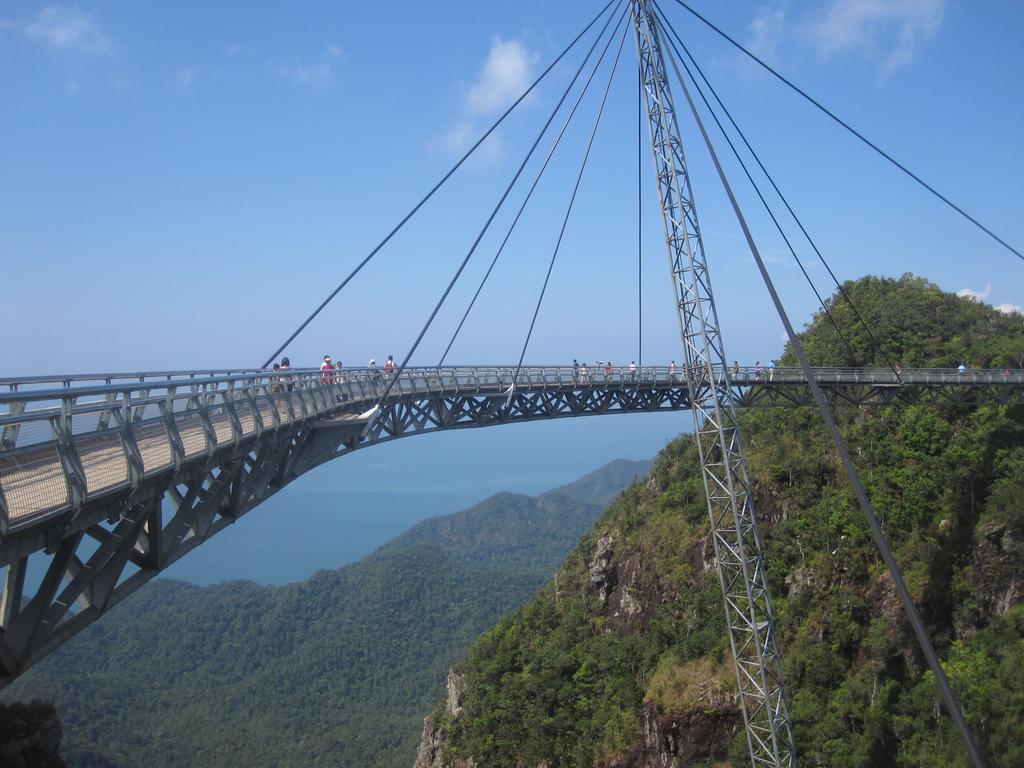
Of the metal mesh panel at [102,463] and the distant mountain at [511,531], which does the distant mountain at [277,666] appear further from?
the metal mesh panel at [102,463]

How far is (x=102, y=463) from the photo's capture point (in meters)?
8.42

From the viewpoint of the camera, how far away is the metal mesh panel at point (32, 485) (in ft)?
21.1

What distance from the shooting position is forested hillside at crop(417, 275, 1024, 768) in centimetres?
2164

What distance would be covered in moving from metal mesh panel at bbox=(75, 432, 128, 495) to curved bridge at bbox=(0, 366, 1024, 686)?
0.8 inches

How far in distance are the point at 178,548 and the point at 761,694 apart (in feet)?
43.8

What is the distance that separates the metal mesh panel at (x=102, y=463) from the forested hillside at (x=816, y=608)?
19.2 metres

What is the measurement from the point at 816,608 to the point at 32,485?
959 inches

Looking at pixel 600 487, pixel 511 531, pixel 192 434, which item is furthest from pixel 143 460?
pixel 600 487

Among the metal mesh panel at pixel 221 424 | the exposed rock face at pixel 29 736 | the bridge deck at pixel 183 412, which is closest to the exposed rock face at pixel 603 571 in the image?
the bridge deck at pixel 183 412

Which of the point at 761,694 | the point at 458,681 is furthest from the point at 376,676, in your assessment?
the point at 761,694

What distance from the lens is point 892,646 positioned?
76.0 feet

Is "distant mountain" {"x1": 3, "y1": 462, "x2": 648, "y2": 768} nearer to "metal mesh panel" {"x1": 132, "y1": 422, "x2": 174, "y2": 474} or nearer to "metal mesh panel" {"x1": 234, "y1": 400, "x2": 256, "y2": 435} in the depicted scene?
"metal mesh panel" {"x1": 234, "y1": 400, "x2": 256, "y2": 435}

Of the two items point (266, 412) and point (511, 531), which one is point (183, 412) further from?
point (511, 531)

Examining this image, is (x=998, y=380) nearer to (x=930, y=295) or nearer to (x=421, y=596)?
(x=930, y=295)
